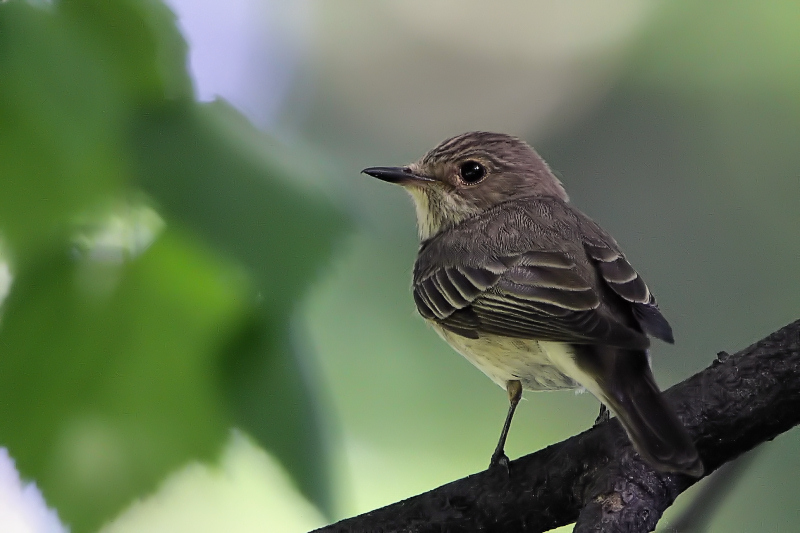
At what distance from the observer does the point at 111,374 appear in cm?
91

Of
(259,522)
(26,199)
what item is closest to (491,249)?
(259,522)

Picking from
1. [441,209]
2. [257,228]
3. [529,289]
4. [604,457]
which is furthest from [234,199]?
[441,209]

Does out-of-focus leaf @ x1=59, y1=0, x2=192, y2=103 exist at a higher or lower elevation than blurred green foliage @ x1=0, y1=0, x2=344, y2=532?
higher

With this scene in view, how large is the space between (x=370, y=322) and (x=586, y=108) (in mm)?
711

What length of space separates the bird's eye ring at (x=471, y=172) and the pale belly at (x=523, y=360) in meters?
0.48

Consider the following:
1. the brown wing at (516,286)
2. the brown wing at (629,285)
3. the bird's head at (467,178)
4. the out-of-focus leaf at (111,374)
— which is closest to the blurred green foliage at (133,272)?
the out-of-focus leaf at (111,374)

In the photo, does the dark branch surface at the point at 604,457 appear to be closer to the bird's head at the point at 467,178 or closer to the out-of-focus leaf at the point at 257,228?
the out-of-focus leaf at the point at 257,228

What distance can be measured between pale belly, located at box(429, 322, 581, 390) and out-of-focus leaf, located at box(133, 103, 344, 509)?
380 mm

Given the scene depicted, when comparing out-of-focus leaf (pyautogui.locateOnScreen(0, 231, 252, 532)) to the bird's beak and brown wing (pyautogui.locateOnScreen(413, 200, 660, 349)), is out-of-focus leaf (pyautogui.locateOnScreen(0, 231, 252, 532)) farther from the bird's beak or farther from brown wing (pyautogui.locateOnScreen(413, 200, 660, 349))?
the bird's beak

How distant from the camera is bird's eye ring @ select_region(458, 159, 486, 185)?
178 cm

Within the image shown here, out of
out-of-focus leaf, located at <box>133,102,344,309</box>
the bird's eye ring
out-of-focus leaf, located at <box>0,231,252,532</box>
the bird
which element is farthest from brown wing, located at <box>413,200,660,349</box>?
out-of-focus leaf, located at <box>0,231,252,532</box>

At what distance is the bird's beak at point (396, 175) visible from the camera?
5.26ft

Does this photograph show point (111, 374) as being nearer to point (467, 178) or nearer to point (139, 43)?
point (139, 43)

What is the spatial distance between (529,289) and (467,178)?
583mm
